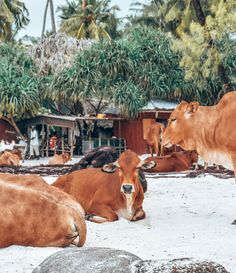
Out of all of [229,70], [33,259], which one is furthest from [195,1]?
[33,259]

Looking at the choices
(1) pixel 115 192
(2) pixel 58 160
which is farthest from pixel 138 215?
(2) pixel 58 160

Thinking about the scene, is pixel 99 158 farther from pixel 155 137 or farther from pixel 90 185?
pixel 155 137

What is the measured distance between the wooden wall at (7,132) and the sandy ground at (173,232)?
23.6m

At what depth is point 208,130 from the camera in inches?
291

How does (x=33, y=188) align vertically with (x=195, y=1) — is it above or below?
below

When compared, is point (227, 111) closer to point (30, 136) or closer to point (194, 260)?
point (194, 260)

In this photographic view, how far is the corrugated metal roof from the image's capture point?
31520 millimetres

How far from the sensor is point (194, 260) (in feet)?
9.94

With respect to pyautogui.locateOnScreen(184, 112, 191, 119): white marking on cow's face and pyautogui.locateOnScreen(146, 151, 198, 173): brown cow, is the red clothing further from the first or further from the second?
pyautogui.locateOnScreen(184, 112, 191, 119): white marking on cow's face

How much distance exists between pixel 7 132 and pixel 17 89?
3159mm

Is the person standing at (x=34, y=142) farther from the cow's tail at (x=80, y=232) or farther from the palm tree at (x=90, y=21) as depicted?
the cow's tail at (x=80, y=232)

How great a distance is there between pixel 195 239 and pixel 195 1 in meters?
19.0

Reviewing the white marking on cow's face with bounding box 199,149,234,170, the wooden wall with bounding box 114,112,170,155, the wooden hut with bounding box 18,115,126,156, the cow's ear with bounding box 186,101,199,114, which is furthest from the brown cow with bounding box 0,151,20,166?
the white marking on cow's face with bounding box 199,149,234,170

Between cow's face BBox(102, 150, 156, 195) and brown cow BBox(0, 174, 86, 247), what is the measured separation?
5.01 ft
